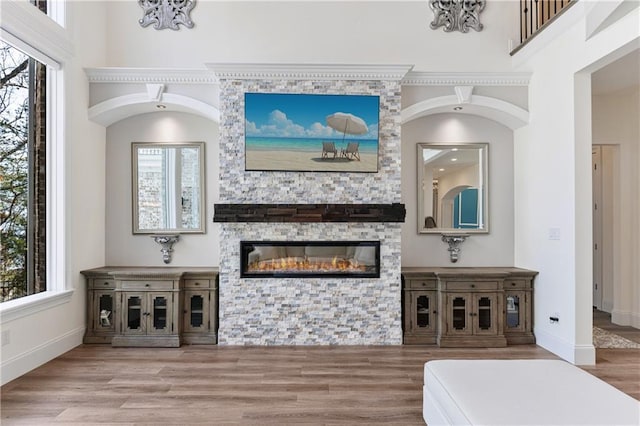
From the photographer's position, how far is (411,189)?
17.0 ft

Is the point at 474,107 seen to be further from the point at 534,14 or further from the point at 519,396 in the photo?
the point at 519,396

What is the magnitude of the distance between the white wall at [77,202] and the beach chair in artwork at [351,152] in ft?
9.27

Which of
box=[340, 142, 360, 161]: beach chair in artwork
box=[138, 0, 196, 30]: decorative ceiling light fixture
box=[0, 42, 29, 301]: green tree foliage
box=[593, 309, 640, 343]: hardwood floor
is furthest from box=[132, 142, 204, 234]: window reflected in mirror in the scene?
box=[593, 309, 640, 343]: hardwood floor

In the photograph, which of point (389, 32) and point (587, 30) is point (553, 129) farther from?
point (389, 32)

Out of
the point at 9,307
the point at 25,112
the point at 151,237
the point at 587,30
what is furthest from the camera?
the point at 151,237

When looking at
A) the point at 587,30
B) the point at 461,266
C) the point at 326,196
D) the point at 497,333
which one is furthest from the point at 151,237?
the point at 587,30

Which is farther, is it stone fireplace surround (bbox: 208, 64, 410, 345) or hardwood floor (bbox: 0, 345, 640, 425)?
stone fireplace surround (bbox: 208, 64, 410, 345)

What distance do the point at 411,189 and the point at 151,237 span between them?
10.6 feet

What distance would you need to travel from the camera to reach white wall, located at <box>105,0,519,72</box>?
16.7 feet

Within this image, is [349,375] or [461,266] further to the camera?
[461,266]

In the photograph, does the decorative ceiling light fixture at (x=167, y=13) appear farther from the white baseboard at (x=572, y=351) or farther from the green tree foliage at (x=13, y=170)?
the white baseboard at (x=572, y=351)

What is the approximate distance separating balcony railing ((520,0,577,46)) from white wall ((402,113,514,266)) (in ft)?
3.58

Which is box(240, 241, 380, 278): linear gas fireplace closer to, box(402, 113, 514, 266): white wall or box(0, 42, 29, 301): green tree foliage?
box(402, 113, 514, 266): white wall

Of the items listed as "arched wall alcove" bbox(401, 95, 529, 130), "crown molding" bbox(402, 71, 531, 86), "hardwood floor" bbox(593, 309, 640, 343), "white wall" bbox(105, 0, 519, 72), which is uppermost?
"white wall" bbox(105, 0, 519, 72)
